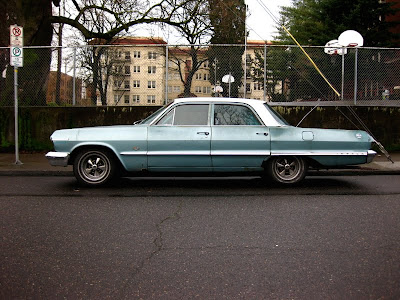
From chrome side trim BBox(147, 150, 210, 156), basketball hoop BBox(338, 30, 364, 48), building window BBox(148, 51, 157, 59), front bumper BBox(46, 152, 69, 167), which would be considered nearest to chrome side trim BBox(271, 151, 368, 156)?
chrome side trim BBox(147, 150, 210, 156)

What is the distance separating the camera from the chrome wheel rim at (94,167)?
23.8 ft

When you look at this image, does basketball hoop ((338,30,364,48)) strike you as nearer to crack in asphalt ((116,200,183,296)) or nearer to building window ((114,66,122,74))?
building window ((114,66,122,74))

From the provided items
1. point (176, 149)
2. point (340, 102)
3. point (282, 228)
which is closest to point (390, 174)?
point (340, 102)

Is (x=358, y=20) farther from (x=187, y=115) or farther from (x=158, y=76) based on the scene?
(x=187, y=115)

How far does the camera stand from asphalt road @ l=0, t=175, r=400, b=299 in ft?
10.2

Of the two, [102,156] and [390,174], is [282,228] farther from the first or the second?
[390,174]

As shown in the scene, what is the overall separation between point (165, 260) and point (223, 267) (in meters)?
0.51

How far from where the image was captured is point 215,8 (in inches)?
937

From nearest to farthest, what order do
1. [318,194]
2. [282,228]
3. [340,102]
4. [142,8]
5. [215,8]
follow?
[282,228]
[318,194]
[340,102]
[142,8]
[215,8]

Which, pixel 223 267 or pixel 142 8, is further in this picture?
pixel 142 8

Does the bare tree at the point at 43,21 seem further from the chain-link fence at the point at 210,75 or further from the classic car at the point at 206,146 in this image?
the classic car at the point at 206,146

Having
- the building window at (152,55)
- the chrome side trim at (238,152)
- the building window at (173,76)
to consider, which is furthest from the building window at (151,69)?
the chrome side trim at (238,152)

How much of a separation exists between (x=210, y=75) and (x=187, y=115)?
225 inches

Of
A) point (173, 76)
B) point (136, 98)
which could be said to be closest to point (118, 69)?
point (136, 98)
